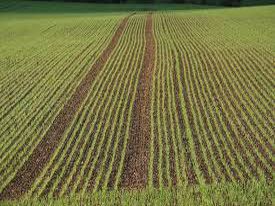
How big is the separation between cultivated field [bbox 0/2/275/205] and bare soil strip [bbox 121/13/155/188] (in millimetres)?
44

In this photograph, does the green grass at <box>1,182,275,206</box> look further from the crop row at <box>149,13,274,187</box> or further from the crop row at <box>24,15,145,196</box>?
the crop row at <box>24,15,145,196</box>

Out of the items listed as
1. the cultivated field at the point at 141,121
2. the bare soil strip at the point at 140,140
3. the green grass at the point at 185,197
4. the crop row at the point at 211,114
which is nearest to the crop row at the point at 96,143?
the cultivated field at the point at 141,121

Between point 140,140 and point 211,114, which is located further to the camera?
point 211,114

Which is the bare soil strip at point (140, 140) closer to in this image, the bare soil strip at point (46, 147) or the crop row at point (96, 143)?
the crop row at point (96, 143)

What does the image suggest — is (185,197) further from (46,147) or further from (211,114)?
(211,114)

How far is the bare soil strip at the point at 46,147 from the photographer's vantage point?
45.5 feet

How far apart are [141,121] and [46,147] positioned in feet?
13.8

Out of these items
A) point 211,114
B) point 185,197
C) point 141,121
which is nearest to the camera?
point 185,197

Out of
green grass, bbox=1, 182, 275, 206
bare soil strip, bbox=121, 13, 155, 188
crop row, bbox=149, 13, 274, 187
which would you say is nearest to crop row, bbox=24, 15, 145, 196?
bare soil strip, bbox=121, 13, 155, 188

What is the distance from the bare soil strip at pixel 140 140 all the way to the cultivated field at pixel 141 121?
4 cm

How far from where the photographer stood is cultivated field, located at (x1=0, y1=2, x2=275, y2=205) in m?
13.5

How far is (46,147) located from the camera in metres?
16.6

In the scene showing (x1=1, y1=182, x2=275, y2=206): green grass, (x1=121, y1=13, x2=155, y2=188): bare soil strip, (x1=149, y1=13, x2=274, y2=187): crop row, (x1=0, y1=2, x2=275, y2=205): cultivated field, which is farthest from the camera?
(x1=149, y1=13, x2=274, y2=187): crop row

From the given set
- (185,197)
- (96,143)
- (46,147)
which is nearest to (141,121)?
(96,143)
